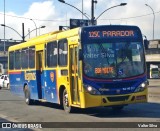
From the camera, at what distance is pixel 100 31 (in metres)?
15.2

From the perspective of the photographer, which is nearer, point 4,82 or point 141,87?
point 141,87

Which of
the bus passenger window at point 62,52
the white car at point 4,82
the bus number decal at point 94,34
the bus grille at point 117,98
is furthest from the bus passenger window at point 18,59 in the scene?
the white car at point 4,82

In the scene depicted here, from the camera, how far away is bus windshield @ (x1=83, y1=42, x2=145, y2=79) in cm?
1475

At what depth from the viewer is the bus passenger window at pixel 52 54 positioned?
17.7 m

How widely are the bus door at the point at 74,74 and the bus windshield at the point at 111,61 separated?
69 centimetres

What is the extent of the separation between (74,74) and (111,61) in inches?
57.4

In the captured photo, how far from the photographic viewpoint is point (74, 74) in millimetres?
15547

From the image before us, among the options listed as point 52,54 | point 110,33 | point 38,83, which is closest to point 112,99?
point 110,33

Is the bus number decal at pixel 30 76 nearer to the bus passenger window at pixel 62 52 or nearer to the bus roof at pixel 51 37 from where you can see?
the bus roof at pixel 51 37

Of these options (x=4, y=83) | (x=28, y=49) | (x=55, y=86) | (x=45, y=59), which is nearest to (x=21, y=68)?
(x=28, y=49)

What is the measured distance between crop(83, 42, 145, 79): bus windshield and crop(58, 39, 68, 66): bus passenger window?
1.64 meters

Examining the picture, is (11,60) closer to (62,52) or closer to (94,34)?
(62,52)

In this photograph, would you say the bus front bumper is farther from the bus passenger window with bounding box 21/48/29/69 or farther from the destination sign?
the bus passenger window with bounding box 21/48/29/69

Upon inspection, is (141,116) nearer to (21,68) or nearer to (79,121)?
(79,121)
